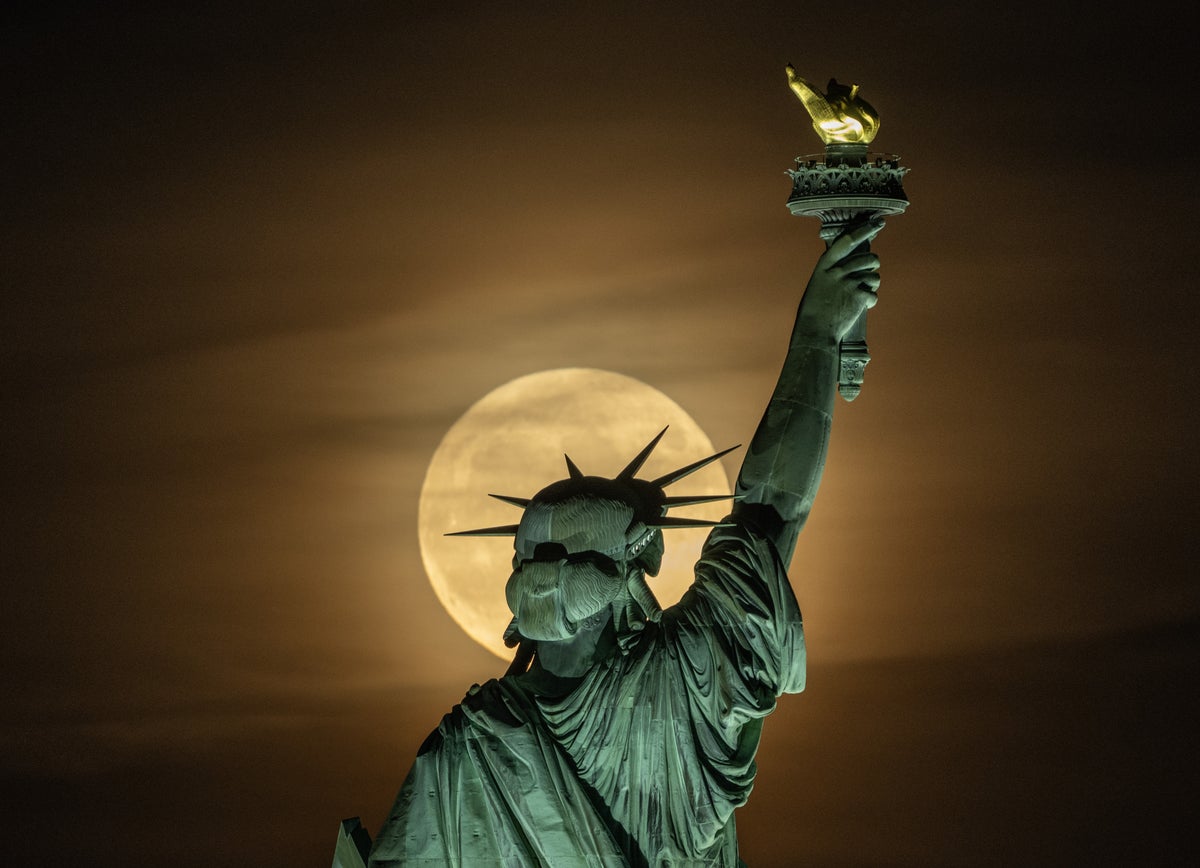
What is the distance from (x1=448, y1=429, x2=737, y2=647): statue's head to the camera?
10117mm

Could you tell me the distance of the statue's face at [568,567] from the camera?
1011cm

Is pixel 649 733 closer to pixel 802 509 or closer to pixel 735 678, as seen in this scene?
pixel 735 678

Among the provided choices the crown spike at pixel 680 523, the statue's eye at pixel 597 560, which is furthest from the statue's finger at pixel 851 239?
the statue's eye at pixel 597 560

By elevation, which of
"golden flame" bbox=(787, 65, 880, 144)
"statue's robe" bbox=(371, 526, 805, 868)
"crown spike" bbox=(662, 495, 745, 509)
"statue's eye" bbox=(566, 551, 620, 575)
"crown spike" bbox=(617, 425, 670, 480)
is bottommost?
"statue's robe" bbox=(371, 526, 805, 868)

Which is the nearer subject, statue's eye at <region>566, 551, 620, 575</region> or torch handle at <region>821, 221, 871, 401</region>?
statue's eye at <region>566, 551, 620, 575</region>

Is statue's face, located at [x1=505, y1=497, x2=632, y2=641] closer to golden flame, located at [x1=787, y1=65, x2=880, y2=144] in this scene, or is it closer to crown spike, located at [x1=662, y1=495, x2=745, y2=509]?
crown spike, located at [x1=662, y1=495, x2=745, y2=509]

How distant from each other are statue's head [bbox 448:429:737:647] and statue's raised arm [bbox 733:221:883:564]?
27 centimetres

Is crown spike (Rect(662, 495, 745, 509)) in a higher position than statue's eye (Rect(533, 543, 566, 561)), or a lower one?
higher

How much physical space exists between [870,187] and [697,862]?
8.40 feet

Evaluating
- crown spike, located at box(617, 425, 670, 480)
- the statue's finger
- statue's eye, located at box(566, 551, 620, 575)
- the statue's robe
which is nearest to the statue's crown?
crown spike, located at box(617, 425, 670, 480)

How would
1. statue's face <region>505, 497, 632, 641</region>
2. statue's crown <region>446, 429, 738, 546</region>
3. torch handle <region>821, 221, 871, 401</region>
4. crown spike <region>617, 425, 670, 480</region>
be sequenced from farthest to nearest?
torch handle <region>821, 221, 871, 401</region> < crown spike <region>617, 425, 670, 480</region> < statue's crown <region>446, 429, 738, 546</region> < statue's face <region>505, 497, 632, 641</region>

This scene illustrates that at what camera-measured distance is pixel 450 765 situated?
10266mm

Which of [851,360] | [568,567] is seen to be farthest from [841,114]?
[568,567]

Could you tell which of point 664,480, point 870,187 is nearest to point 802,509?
point 664,480
